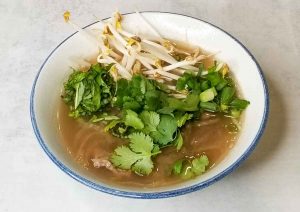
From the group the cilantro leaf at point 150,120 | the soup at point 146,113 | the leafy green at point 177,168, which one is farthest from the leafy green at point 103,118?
the leafy green at point 177,168

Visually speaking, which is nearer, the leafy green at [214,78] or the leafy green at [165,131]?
the leafy green at [165,131]

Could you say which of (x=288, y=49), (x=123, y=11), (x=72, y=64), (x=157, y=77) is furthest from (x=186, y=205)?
(x=123, y=11)

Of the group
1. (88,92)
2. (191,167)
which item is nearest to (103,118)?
(88,92)

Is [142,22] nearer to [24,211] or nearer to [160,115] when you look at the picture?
[160,115]

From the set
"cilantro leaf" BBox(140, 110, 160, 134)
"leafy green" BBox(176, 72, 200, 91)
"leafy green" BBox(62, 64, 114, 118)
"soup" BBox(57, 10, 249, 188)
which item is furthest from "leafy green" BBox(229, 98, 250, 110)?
"leafy green" BBox(62, 64, 114, 118)

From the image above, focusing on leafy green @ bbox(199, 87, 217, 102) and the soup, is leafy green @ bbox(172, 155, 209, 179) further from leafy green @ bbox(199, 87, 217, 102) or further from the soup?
leafy green @ bbox(199, 87, 217, 102)

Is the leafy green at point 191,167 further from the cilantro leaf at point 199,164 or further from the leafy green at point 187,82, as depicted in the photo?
the leafy green at point 187,82

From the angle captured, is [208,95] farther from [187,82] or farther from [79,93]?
[79,93]
